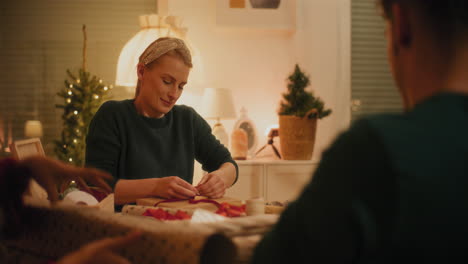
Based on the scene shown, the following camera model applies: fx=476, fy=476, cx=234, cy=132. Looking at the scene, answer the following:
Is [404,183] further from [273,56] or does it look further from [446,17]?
[273,56]

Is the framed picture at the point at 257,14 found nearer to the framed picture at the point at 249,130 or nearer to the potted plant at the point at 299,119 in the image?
the potted plant at the point at 299,119

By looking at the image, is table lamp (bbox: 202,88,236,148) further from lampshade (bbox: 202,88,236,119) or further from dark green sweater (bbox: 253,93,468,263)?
dark green sweater (bbox: 253,93,468,263)

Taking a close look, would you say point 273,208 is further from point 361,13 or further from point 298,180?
point 361,13

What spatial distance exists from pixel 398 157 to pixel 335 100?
371 centimetres

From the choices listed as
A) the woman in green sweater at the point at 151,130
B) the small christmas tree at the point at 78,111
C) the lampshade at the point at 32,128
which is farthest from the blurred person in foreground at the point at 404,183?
the lampshade at the point at 32,128

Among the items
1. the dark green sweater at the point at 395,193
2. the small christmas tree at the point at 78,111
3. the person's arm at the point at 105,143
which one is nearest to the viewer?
the dark green sweater at the point at 395,193

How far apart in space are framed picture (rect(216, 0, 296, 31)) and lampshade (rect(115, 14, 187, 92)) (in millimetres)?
517

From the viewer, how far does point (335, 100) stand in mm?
4066

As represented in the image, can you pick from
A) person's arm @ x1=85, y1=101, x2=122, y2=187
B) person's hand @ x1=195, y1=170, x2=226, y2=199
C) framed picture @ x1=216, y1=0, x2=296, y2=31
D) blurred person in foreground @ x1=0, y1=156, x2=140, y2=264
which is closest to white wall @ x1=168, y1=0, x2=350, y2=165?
framed picture @ x1=216, y1=0, x2=296, y2=31

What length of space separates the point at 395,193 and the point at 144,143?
1559 mm

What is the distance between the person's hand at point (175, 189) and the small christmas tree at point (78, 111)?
93.1 inches

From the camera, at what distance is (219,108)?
11.7ft

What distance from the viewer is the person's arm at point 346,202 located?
0.44 metres

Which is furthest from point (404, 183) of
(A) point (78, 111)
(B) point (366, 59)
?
(B) point (366, 59)
